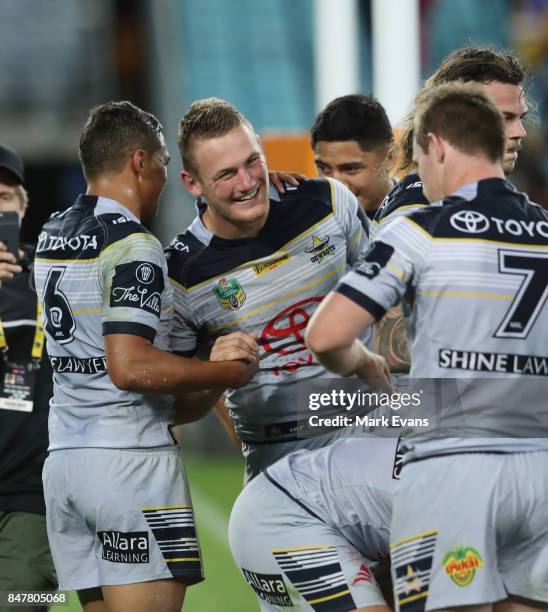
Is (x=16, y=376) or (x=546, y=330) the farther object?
(x=16, y=376)

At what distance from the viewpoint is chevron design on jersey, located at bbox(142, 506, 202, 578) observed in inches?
149

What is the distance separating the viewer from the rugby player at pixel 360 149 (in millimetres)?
5164

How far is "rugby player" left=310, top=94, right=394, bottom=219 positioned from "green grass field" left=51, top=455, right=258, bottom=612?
299cm

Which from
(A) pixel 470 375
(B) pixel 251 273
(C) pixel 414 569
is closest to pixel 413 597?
(C) pixel 414 569

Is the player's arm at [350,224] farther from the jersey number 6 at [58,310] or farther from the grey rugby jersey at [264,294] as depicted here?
the jersey number 6 at [58,310]

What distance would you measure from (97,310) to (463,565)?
156 centimetres

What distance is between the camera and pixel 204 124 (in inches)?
160

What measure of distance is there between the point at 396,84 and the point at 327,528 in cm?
682

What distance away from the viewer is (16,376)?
4809 mm

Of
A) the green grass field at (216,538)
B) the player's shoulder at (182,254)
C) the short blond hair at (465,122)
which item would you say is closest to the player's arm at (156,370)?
the player's shoulder at (182,254)

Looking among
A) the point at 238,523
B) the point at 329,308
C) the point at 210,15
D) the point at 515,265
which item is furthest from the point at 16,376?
the point at 210,15

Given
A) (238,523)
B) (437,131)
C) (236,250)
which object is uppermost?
(437,131)

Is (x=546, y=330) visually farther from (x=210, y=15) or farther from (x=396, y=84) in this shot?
(x=210, y=15)

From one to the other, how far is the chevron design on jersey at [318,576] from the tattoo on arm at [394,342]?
932mm
